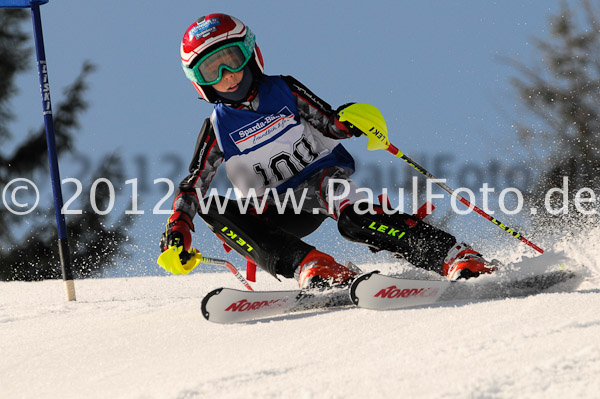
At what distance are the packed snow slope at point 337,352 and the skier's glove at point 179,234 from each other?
370 mm

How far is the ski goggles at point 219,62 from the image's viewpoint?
3900 mm

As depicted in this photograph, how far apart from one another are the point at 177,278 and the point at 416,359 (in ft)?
16.7

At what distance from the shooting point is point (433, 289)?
10.9 feet

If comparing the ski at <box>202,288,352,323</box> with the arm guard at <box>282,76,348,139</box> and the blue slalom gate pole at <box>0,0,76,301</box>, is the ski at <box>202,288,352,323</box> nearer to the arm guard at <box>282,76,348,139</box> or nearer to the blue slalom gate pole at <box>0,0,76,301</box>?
the arm guard at <box>282,76,348,139</box>

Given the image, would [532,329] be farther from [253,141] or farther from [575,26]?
[575,26]

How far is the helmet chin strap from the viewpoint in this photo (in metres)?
3.96

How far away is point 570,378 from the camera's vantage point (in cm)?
193

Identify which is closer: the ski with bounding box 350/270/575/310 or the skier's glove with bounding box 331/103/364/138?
the ski with bounding box 350/270/575/310

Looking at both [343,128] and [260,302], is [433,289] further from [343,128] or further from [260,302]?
[343,128]

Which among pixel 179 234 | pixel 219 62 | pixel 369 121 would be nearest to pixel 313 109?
pixel 369 121

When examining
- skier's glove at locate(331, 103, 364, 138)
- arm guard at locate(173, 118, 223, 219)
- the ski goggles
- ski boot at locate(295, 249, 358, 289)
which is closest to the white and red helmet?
the ski goggles

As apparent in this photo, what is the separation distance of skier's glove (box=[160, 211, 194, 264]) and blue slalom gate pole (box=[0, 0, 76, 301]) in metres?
1.98

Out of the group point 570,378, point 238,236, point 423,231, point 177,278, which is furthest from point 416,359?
point 177,278

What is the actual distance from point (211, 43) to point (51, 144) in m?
2.45
